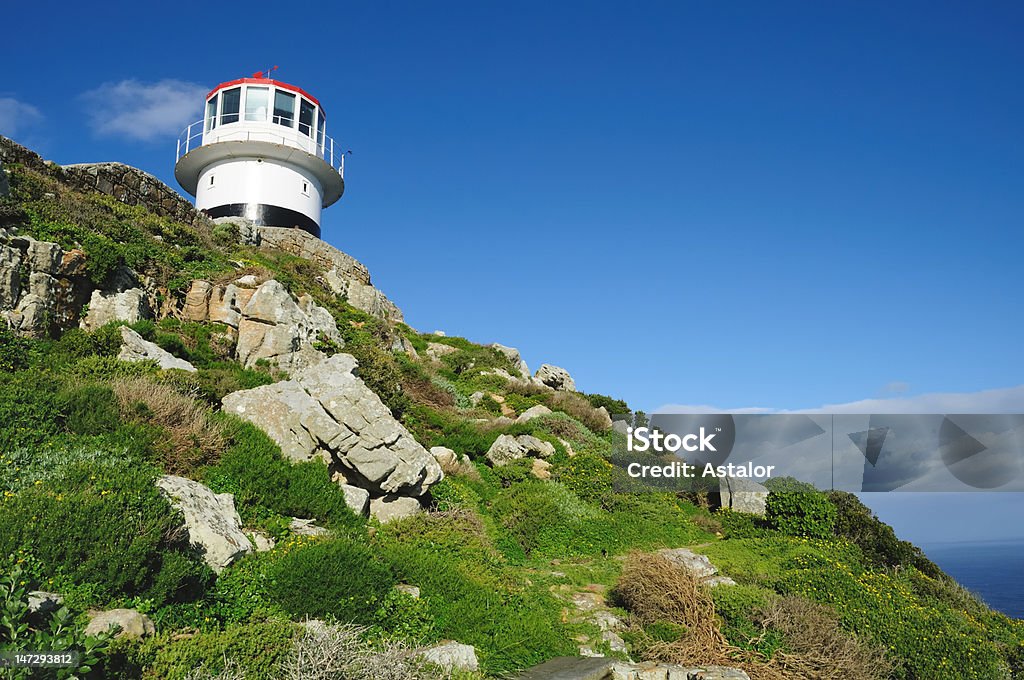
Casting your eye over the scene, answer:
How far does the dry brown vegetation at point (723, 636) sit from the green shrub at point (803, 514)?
17.2 feet

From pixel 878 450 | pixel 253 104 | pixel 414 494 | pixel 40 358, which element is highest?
pixel 253 104

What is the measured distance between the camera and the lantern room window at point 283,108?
1135 inches

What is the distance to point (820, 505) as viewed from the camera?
1478cm

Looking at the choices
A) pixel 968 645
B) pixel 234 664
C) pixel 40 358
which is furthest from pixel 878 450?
pixel 40 358

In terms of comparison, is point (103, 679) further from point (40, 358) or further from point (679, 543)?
point (679, 543)

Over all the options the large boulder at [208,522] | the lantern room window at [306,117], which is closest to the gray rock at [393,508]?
the large boulder at [208,522]

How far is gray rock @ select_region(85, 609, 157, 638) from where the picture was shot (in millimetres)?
5391

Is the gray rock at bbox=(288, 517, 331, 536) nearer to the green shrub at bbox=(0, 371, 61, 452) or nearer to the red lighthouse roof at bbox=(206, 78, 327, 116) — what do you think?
the green shrub at bbox=(0, 371, 61, 452)

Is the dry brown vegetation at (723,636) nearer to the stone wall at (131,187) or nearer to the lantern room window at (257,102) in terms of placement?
the stone wall at (131,187)

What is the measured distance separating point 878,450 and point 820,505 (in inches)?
83.2

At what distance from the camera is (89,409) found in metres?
8.62

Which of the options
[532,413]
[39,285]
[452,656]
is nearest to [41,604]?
[452,656]

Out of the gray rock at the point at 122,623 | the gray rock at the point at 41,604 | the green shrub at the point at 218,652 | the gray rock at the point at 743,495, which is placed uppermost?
the gray rock at the point at 743,495

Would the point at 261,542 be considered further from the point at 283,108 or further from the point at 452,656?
the point at 283,108
